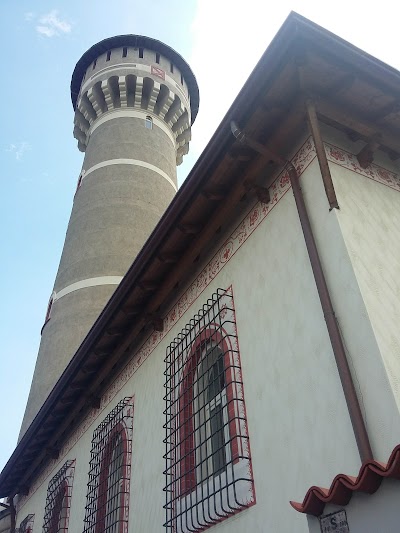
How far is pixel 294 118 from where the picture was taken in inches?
202

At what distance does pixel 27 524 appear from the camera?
10797 millimetres

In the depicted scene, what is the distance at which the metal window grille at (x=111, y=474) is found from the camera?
6.99 meters

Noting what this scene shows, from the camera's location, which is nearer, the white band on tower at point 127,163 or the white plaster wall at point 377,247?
the white plaster wall at point 377,247

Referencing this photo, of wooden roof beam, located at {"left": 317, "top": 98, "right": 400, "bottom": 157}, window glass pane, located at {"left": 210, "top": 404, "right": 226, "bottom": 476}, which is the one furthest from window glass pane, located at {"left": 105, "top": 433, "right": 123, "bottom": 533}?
wooden roof beam, located at {"left": 317, "top": 98, "right": 400, "bottom": 157}

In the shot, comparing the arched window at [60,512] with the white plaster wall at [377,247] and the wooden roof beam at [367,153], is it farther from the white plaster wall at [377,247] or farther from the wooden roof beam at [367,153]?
the wooden roof beam at [367,153]

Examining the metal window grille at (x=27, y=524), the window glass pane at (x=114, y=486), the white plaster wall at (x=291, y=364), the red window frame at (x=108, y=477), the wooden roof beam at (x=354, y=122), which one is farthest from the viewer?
the metal window grille at (x=27, y=524)

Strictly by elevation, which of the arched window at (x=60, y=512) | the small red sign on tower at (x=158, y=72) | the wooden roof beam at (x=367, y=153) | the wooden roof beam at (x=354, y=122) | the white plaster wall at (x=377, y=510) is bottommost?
the white plaster wall at (x=377, y=510)

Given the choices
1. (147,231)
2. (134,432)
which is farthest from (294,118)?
(147,231)

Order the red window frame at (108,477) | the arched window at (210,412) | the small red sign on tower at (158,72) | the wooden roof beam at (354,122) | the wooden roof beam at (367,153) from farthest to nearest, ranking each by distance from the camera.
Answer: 1. the small red sign on tower at (158,72)
2. the red window frame at (108,477)
3. the arched window at (210,412)
4. the wooden roof beam at (367,153)
5. the wooden roof beam at (354,122)

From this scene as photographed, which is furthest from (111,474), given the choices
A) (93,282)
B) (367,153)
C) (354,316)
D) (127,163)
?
(127,163)

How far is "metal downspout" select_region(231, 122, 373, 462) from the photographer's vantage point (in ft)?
11.5

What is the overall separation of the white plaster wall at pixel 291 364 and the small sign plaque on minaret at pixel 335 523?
80 cm

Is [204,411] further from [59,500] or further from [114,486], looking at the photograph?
[59,500]

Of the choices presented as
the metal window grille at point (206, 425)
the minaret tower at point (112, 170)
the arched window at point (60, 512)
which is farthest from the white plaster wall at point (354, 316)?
the minaret tower at point (112, 170)
